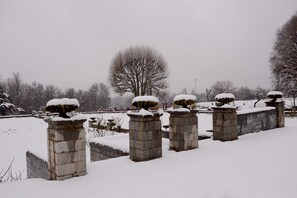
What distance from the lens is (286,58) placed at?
73.5 feet

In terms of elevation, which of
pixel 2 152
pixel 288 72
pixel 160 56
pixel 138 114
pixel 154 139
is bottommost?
pixel 2 152

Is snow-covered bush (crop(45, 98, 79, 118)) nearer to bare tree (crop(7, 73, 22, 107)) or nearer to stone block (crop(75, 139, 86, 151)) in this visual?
stone block (crop(75, 139, 86, 151))

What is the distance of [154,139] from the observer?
5922mm

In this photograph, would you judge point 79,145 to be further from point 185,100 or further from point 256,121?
point 256,121

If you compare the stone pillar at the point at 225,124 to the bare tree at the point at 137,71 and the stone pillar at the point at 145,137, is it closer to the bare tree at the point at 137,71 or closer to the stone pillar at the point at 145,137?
the stone pillar at the point at 145,137

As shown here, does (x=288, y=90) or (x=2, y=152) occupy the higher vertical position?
(x=288, y=90)

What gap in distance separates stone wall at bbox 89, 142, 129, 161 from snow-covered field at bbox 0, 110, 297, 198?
3.85 feet

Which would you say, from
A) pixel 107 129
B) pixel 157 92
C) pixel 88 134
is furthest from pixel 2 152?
pixel 157 92

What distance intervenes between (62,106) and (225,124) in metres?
5.39

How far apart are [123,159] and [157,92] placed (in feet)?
90.1

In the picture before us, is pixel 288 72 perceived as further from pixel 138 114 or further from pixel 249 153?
pixel 138 114

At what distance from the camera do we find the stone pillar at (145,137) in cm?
572

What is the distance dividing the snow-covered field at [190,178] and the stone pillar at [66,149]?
0.20m

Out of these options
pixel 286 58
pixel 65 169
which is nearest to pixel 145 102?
pixel 65 169
